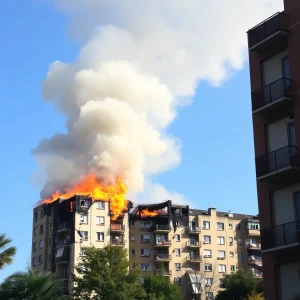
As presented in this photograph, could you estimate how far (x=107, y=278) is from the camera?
159ft

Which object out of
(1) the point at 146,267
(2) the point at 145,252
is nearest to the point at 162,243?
A: (2) the point at 145,252

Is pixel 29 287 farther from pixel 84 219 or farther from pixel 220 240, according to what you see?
pixel 220 240

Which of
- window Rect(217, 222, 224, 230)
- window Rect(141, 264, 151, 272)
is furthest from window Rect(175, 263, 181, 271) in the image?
window Rect(217, 222, 224, 230)

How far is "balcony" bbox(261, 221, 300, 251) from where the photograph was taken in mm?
26531

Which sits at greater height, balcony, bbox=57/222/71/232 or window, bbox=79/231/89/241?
balcony, bbox=57/222/71/232

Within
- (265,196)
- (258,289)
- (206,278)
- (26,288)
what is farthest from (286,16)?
(206,278)

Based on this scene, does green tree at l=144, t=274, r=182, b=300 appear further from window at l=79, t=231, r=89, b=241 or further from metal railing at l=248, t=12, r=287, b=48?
metal railing at l=248, t=12, r=287, b=48

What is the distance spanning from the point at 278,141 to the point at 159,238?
284 ft

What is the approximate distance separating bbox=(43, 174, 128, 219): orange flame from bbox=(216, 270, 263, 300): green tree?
24267 millimetres

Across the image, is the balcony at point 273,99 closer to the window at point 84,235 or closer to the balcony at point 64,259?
the window at point 84,235

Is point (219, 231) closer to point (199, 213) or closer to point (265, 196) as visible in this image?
point (199, 213)

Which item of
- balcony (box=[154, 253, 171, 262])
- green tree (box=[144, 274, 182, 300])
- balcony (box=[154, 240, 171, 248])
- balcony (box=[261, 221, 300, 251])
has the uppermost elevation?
Answer: balcony (box=[154, 240, 171, 248])

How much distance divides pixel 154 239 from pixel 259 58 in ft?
281

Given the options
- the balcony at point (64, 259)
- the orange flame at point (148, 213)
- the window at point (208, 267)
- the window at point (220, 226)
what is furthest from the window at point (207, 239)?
the balcony at point (64, 259)
